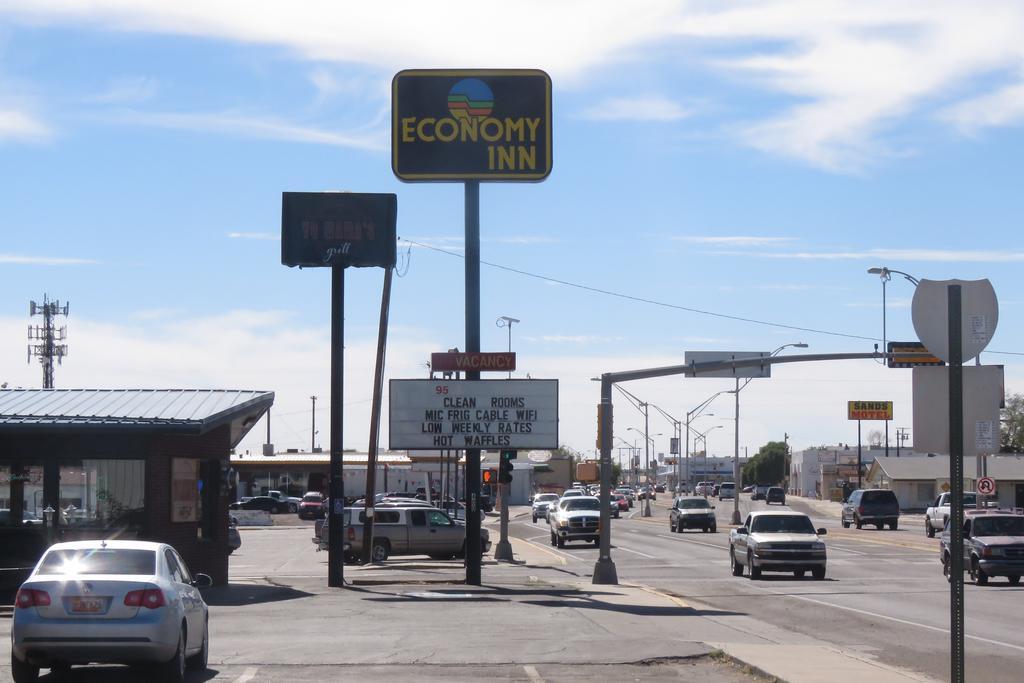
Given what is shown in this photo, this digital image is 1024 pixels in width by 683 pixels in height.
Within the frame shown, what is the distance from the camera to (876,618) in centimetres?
2244

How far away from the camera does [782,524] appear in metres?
33.0

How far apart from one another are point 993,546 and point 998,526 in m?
1.35

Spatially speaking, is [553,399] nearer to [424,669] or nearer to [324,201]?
[324,201]

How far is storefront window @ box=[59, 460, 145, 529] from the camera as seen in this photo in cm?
2623

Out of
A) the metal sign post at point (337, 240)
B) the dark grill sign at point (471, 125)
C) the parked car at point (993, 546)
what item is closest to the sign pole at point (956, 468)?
the dark grill sign at point (471, 125)

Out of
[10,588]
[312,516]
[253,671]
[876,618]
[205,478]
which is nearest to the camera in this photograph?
[253,671]

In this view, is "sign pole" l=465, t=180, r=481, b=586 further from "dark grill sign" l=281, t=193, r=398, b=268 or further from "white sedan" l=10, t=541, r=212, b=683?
"white sedan" l=10, t=541, r=212, b=683

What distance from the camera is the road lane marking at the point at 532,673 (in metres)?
13.6

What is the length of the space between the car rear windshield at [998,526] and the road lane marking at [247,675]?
21637mm

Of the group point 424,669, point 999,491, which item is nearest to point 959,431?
point 424,669

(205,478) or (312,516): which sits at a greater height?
(205,478)

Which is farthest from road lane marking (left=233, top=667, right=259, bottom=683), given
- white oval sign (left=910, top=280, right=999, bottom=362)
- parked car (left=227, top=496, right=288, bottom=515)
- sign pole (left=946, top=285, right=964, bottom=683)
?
parked car (left=227, top=496, right=288, bottom=515)

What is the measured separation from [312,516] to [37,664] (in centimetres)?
7223

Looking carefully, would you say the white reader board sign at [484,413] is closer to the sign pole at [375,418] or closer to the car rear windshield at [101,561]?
the sign pole at [375,418]
